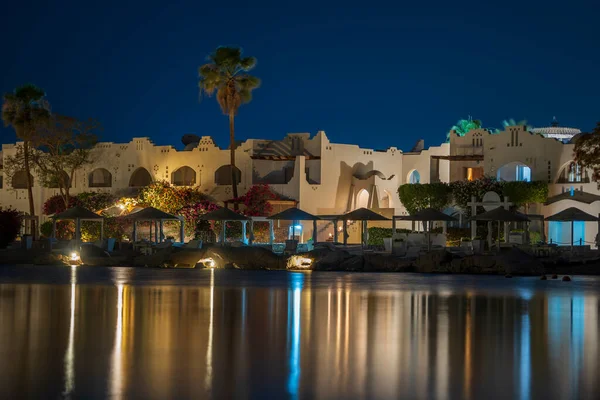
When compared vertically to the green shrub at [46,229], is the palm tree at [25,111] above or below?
above

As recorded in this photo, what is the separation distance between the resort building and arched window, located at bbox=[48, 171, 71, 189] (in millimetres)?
462

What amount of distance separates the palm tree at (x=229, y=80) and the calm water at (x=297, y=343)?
23725mm

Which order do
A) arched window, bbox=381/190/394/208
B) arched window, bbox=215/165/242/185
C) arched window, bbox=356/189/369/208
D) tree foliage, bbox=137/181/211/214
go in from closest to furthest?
tree foliage, bbox=137/181/211/214 → arched window, bbox=356/189/369/208 → arched window, bbox=215/165/242/185 → arched window, bbox=381/190/394/208

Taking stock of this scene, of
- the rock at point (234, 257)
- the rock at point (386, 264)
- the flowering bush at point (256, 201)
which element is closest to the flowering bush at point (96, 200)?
the flowering bush at point (256, 201)

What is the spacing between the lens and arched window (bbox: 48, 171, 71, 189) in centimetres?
4883

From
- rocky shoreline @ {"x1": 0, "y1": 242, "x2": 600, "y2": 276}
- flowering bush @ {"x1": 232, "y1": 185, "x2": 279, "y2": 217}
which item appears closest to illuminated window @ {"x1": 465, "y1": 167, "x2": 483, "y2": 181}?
flowering bush @ {"x1": 232, "y1": 185, "x2": 279, "y2": 217}

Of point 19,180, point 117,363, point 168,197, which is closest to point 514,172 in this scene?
point 168,197

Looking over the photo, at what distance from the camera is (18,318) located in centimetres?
1366

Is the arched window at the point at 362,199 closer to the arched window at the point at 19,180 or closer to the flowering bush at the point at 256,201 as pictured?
the flowering bush at the point at 256,201

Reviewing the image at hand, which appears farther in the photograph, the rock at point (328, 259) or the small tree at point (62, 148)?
the small tree at point (62, 148)

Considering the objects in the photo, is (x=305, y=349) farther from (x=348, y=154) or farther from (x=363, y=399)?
(x=348, y=154)

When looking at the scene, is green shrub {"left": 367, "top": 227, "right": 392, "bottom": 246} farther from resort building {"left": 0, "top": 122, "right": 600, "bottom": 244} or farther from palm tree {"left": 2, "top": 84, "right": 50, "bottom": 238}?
palm tree {"left": 2, "top": 84, "right": 50, "bottom": 238}

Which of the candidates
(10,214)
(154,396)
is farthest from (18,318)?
(10,214)

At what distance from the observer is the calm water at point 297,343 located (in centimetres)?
855
